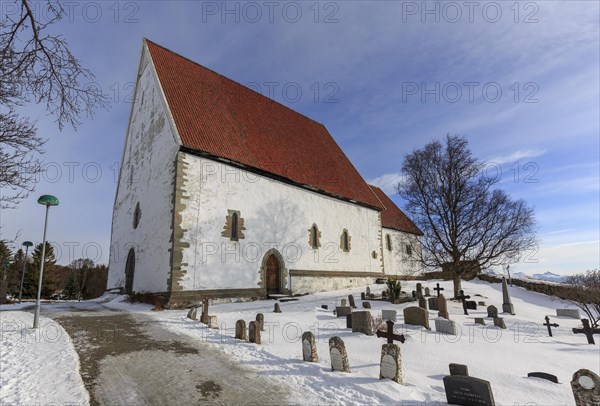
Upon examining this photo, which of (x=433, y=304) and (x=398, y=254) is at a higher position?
(x=398, y=254)

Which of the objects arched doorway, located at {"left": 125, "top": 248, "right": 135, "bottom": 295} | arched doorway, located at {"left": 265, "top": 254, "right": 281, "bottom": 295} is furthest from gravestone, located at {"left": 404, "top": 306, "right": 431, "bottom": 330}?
arched doorway, located at {"left": 125, "top": 248, "right": 135, "bottom": 295}

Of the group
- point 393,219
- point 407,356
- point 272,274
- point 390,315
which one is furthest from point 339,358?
point 393,219

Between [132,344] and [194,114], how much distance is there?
1218cm

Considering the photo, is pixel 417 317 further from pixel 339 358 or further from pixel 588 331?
pixel 588 331

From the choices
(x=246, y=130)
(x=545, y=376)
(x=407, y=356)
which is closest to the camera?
(x=545, y=376)

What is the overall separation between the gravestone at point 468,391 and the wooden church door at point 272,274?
490 inches

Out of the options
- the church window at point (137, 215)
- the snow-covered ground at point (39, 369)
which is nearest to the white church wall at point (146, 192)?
the church window at point (137, 215)

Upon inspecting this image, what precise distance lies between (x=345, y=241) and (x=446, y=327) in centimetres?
1230

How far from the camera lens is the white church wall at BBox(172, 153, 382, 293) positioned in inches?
542

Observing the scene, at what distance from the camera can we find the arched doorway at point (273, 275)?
16364mm

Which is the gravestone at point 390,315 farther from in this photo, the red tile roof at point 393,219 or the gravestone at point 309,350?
the red tile roof at point 393,219

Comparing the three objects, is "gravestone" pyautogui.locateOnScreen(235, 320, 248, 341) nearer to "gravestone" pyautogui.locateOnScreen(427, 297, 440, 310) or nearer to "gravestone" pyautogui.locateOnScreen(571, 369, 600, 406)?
"gravestone" pyautogui.locateOnScreen(571, 369, 600, 406)

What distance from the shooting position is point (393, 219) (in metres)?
30.0

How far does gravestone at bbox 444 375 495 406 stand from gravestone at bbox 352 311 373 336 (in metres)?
3.83
